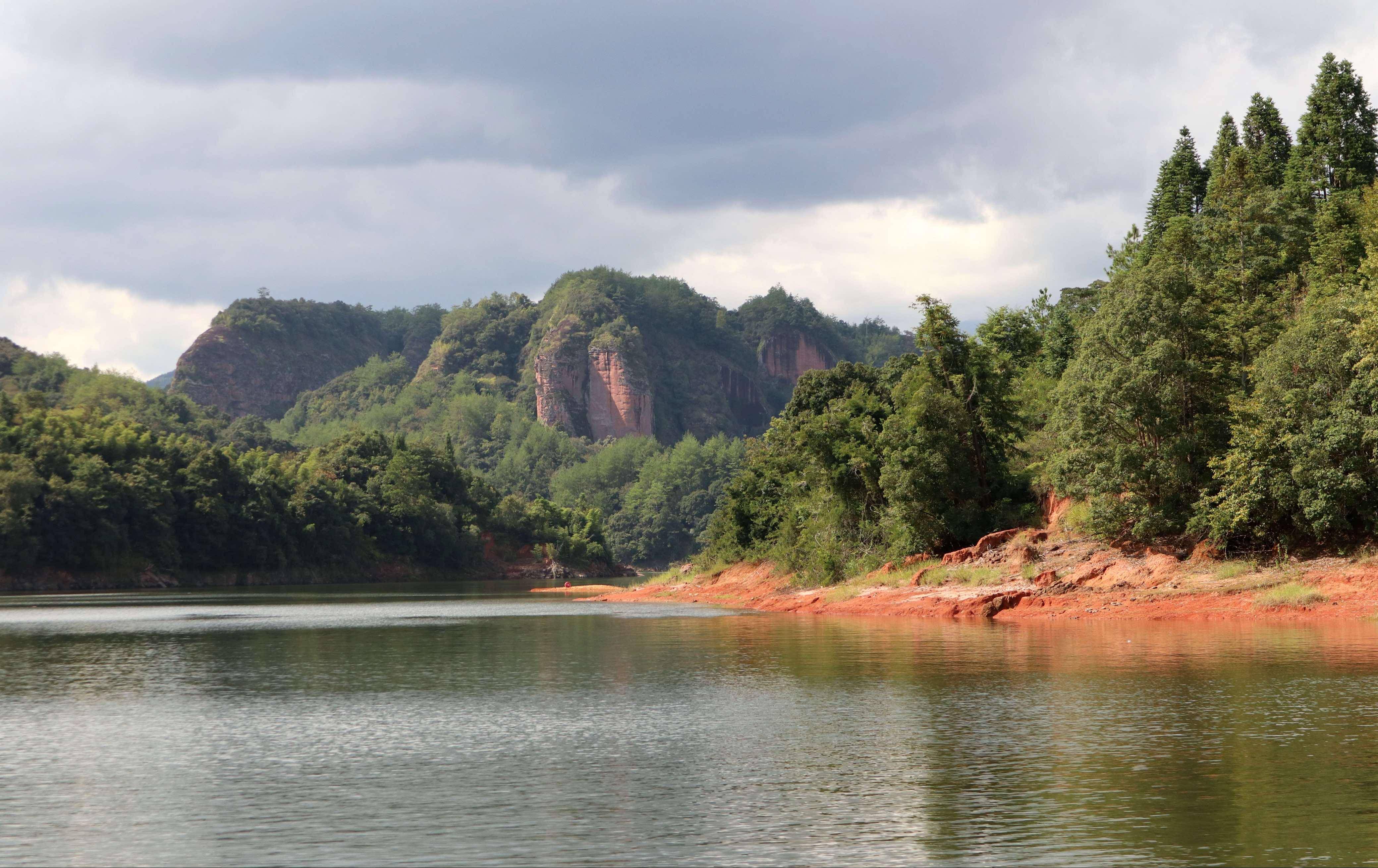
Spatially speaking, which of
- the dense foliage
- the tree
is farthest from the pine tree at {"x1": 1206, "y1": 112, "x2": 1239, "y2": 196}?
the dense foliage

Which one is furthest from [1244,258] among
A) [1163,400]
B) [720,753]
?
[720,753]

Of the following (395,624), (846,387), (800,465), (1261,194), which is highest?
(1261,194)

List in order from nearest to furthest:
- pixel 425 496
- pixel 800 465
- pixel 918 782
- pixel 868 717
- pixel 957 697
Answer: pixel 918 782
pixel 868 717
pixel 957 697
pixel 800 465
pixel 425 496

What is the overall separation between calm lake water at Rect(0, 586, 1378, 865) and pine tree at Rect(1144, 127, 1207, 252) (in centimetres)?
6631

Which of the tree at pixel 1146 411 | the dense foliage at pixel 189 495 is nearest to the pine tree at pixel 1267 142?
the tree at pixel 1146 411

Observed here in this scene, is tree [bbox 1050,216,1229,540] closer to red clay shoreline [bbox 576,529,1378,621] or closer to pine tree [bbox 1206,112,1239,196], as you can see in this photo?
red clay shoreline [bbox 576,529,1378,621]

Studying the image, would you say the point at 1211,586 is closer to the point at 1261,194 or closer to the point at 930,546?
the point at 930,546

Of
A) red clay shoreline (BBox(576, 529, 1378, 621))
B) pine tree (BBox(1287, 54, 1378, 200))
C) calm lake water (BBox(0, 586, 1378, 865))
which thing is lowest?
calm lake water (BBox(0, 586, 1378, 865))

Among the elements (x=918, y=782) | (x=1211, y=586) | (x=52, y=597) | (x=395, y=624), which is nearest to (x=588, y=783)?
(x=918, y=782)

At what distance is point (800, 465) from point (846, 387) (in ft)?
22.5

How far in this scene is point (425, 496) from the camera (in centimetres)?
18538

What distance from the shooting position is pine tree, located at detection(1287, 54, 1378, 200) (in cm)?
9294

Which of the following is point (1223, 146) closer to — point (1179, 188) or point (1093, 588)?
point (1179, 188)

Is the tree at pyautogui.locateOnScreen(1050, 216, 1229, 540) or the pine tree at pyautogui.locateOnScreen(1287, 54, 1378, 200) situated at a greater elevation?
the pine tree at pyautogui.locateOnScreen(1287, 54, 1378, 200)
